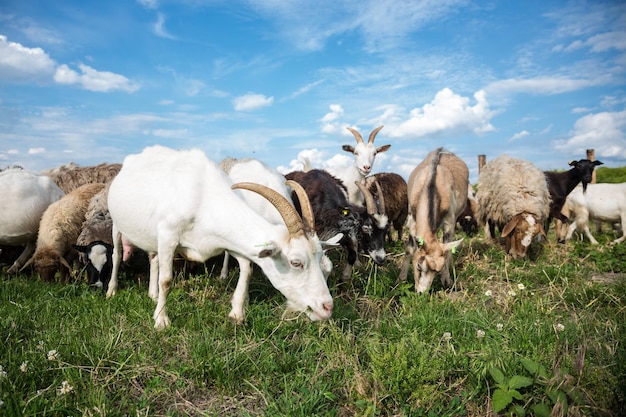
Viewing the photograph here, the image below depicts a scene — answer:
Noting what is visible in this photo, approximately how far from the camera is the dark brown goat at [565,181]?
11047 millimetres

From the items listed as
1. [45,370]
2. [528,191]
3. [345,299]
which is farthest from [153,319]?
[528,191]

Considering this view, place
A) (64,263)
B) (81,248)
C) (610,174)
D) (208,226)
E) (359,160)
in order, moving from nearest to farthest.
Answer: (208,226) < (81,248) < (64,263) < (359,160) < (610,174)

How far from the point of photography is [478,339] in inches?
165

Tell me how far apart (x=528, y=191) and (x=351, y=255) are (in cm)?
509

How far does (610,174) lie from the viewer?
22812 mm

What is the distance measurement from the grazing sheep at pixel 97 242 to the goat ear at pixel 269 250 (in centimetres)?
348

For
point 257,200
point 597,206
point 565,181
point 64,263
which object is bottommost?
point 64,263

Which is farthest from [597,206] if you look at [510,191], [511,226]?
[511,226]

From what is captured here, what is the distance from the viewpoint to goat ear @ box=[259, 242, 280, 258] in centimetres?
390

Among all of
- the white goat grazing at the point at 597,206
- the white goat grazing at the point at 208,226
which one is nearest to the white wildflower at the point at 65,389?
the white goat grazing at the point at 208,226

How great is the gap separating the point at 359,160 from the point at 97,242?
20.4 feet

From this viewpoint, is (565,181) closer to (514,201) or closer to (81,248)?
(514,201)

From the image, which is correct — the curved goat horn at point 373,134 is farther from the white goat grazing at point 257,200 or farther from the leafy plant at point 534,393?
the leafy plant at point 534,393

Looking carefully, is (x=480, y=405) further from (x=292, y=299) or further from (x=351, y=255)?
(x=351, y=255)
